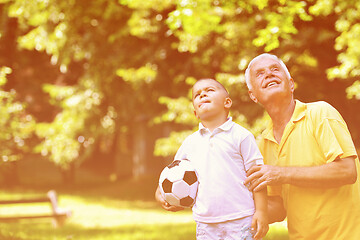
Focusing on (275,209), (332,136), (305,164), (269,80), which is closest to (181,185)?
(275,209)

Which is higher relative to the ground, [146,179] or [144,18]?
[144,18]

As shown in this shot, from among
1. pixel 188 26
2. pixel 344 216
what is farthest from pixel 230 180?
pixel 188 26

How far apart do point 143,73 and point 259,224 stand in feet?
41.7

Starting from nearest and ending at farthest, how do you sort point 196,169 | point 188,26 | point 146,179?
point 196,169
point 188,26
point 146,179

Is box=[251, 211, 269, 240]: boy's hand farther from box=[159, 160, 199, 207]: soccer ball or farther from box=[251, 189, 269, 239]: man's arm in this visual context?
box=[159, 160, 199, 207]: soccer ball

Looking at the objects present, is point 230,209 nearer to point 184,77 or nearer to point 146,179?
point 184,77

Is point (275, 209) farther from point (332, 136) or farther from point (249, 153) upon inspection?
point (332, 136)

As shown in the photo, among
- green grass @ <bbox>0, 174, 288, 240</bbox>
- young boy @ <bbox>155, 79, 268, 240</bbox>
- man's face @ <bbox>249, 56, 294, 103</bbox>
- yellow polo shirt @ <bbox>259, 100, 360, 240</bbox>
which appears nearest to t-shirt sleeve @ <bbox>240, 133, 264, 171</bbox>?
young boy @ <bbox>155, 79, 268, 240</bbox>

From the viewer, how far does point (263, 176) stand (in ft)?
10.5

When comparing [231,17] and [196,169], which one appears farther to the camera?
[231,17]

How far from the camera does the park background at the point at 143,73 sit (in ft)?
34.2

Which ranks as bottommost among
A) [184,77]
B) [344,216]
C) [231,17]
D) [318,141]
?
[344,216]

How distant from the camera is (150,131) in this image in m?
30.7

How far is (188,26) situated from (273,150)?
210 inches
